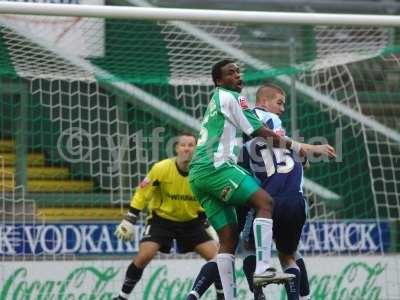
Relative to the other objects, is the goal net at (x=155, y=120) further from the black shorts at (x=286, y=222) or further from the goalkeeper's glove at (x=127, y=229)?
the black shorts at (x=286, y=222)

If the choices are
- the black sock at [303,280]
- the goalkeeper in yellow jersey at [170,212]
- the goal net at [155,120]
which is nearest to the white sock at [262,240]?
the black sock at [303,280]

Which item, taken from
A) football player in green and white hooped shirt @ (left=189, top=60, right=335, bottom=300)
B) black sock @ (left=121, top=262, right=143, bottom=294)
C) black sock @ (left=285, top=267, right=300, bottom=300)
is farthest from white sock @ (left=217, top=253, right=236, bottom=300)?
black sock @ (left=121, top=262, right=143, bottom=294)

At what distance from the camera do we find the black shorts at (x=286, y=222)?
23.0 ft

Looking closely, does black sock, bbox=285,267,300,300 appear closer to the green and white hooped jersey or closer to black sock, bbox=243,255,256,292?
black sock, bbox=243,255,256,292

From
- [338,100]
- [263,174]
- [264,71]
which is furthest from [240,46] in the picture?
[263,174]

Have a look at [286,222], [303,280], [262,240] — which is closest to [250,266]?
[303,280]

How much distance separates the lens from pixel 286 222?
277 inches

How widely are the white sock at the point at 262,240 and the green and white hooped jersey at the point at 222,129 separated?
0.47 meters

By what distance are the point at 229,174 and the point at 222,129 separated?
1.05ft

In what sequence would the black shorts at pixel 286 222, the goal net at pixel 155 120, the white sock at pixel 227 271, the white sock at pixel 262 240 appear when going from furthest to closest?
the goal net at pixel 155 120
the black shorts at pixel 286 222
the white sock at pixel 227 271
the white sock at pixel 262 240

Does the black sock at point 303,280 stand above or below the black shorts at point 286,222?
below

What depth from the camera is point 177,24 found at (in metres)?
9.74

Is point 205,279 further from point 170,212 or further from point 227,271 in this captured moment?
point 170,212

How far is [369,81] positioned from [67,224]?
11.9 ft
